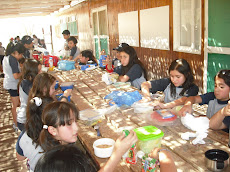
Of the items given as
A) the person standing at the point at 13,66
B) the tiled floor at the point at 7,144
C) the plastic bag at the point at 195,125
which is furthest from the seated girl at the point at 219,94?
the person standing at the point at 13,66

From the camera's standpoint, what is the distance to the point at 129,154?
1522mm

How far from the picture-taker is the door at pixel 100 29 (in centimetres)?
875

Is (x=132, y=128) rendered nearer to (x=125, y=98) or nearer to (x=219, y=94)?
(x=125, y=98)

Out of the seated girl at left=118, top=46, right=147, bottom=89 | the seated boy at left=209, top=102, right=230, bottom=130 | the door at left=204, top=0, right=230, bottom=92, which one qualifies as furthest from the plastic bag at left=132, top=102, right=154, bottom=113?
the door at left=204, top=0, right=230, bottom=92

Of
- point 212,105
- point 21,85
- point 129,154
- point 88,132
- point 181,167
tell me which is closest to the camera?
point 181,167

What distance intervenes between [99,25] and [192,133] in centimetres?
813

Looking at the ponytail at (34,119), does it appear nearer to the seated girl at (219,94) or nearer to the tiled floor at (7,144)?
the tiled floor at (7,144)

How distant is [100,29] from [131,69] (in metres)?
6.15

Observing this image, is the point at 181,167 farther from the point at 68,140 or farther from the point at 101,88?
the point at 101,88

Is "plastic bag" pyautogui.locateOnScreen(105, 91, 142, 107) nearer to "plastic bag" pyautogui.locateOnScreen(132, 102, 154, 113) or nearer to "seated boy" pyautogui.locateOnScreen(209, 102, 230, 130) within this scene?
"plastic bag" pyautogui.locateOnScreen(132, 102, 154, 113)

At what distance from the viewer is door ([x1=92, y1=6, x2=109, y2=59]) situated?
8754 mm

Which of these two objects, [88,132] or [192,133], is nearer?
[192,133]

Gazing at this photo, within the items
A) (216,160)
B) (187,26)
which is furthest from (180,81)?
(187,26)

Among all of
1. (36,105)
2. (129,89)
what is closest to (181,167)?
(36,105)
